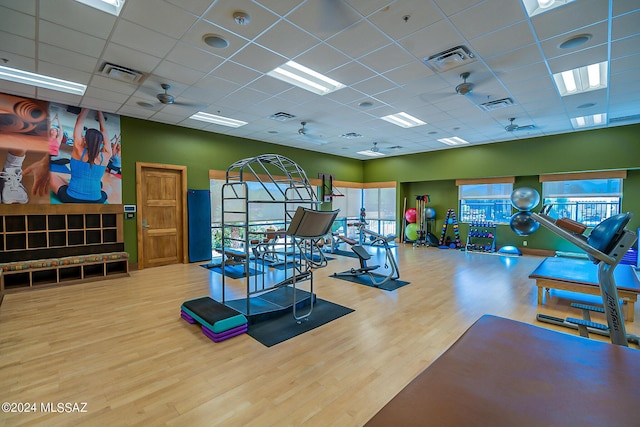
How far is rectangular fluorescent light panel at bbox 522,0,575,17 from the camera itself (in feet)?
9.42

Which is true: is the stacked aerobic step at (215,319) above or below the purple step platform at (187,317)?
above

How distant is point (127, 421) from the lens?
6.78 feet

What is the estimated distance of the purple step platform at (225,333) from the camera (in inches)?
127

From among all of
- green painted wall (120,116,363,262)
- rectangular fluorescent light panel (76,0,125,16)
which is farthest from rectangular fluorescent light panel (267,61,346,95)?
green painted wall (120,116,363,262)

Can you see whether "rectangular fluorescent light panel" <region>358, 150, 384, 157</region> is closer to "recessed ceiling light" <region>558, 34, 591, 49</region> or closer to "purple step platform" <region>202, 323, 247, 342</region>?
"recessed ceiling light" <region>558, 34, 591, 49</region>

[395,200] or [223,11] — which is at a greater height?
[223,11]

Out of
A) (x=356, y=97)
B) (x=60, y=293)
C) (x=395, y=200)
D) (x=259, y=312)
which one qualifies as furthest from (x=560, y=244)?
(x=60, y=293)

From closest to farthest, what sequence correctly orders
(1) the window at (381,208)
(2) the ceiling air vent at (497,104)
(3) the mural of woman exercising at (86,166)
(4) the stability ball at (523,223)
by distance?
(2) the ceiling air vent at (497,104) < (3) the mural of woman exercising at (86,166) < (4) the stability ball at (523,223) < (1) the window at (381,208)

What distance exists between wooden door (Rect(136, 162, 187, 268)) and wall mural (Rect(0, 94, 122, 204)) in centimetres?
53

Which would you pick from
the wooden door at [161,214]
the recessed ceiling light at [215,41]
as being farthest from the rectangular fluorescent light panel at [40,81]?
the recessed ceiling light at [215,41]

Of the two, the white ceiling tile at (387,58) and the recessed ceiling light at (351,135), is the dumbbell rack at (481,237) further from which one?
the white ceiling tile at (387,58)

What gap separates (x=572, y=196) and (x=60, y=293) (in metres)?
11.9

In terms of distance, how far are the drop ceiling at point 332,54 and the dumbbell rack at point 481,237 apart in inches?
156

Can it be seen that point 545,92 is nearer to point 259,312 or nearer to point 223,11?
point 223,11
